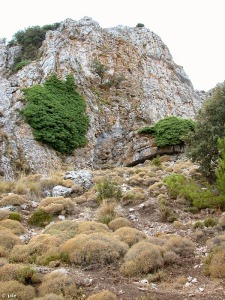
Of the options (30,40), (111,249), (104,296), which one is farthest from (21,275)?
(30,40)

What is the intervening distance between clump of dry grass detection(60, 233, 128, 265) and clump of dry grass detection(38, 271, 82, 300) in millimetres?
1394

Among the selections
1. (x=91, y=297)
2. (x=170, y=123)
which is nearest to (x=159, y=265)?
(x=91, y=297)

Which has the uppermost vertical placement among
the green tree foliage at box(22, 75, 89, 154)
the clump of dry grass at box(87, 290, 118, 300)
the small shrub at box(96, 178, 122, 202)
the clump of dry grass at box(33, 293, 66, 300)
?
the green tree foliage at box(22, 75, 89, 154)

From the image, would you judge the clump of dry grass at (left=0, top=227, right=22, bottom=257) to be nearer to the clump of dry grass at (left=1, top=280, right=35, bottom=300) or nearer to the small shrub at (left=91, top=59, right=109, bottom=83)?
the clump of dry grass at (left=1, top=280, right=35, bottom=300)

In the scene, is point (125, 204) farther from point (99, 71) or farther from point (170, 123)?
point (99, 71)

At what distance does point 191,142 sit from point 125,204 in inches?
186

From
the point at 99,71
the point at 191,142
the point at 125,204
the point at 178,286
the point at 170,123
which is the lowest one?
the point at 178,286

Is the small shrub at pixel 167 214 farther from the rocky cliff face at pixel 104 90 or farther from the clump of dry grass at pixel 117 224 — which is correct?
the rocky cliff face at pixel 104 90

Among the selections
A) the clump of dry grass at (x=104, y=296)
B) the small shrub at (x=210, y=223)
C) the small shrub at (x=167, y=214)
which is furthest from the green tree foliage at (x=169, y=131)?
the clump of dry grass at (x=104, y=296)

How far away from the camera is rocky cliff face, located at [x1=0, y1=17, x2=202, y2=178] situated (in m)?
24.8

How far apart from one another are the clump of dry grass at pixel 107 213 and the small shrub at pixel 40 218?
6.62 feet

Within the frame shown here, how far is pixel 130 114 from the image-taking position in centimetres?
3350

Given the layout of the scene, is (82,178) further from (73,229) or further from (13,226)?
(73,229)

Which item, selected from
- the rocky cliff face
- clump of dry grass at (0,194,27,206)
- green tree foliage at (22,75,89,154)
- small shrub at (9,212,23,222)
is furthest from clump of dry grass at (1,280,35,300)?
green tree foliage at (22,75,89,154)
